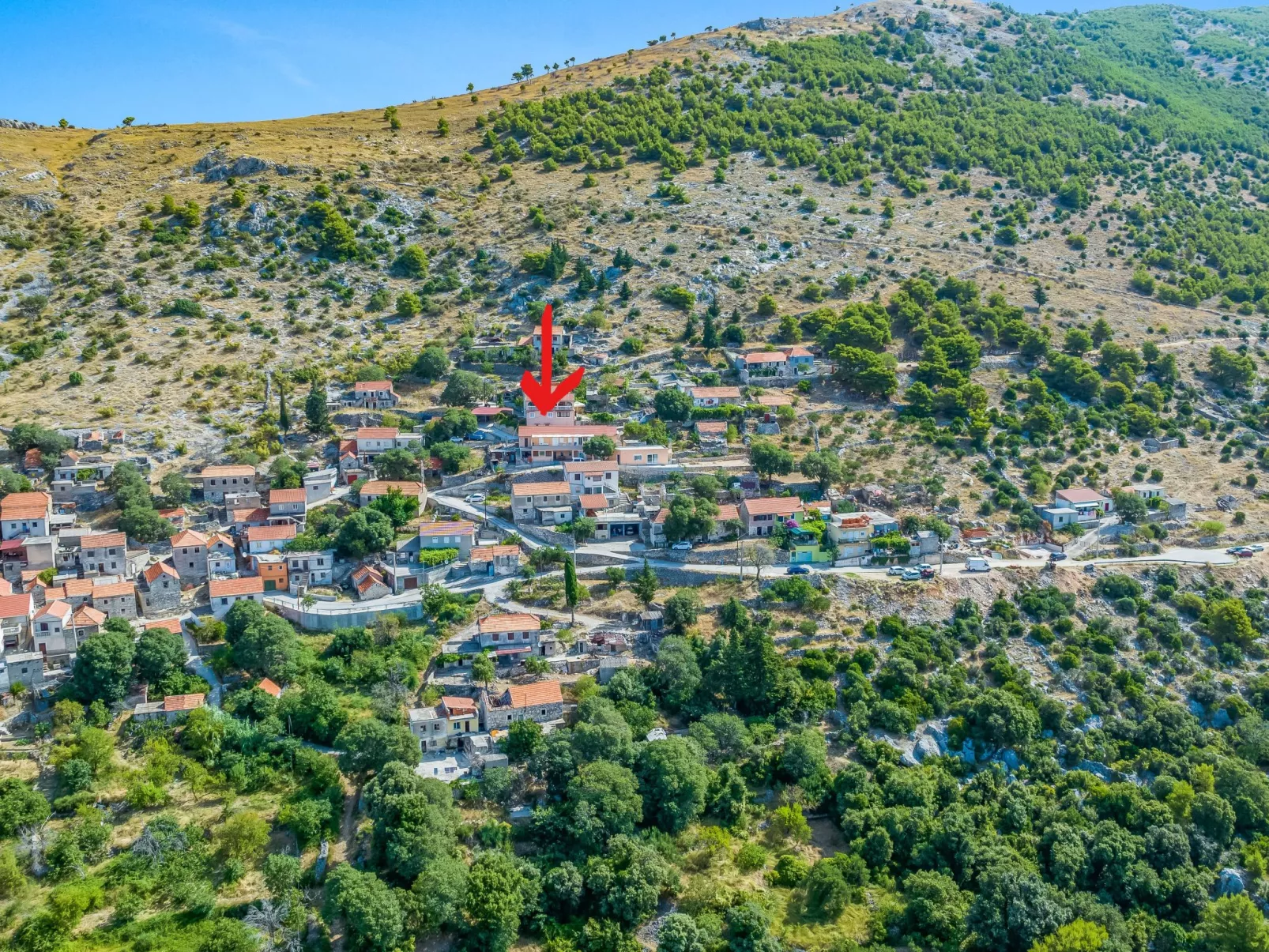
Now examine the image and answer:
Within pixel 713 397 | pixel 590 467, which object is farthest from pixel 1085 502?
pixel 590 467

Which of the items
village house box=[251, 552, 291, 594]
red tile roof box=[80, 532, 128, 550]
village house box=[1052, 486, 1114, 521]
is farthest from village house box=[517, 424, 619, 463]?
village house box=[1052, 486, 1114, 521]

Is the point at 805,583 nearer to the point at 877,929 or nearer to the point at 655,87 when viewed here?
the point at 877,929

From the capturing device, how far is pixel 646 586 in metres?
53.1

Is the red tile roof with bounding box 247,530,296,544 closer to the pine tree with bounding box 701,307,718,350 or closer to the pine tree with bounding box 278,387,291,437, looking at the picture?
the pine tree with bounding box 278,387,291,437


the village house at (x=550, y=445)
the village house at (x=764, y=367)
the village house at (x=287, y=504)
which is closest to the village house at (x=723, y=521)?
the village house at (x=550, y=445)

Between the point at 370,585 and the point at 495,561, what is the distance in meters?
6.85

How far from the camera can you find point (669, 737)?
4544 cm

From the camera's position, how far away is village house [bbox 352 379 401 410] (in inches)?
2825

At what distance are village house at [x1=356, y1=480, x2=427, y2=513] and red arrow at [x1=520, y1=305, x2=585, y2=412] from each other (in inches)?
467

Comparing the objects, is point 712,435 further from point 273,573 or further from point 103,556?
point 103,556

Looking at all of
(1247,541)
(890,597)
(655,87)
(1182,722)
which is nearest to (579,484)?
(890,597)

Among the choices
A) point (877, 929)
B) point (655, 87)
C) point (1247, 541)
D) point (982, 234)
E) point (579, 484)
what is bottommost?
point (877, 929)

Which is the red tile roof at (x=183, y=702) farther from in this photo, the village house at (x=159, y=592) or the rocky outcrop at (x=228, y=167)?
the rocky outcrop at (x=228, y=167)

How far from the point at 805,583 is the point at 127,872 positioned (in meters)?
34.6
